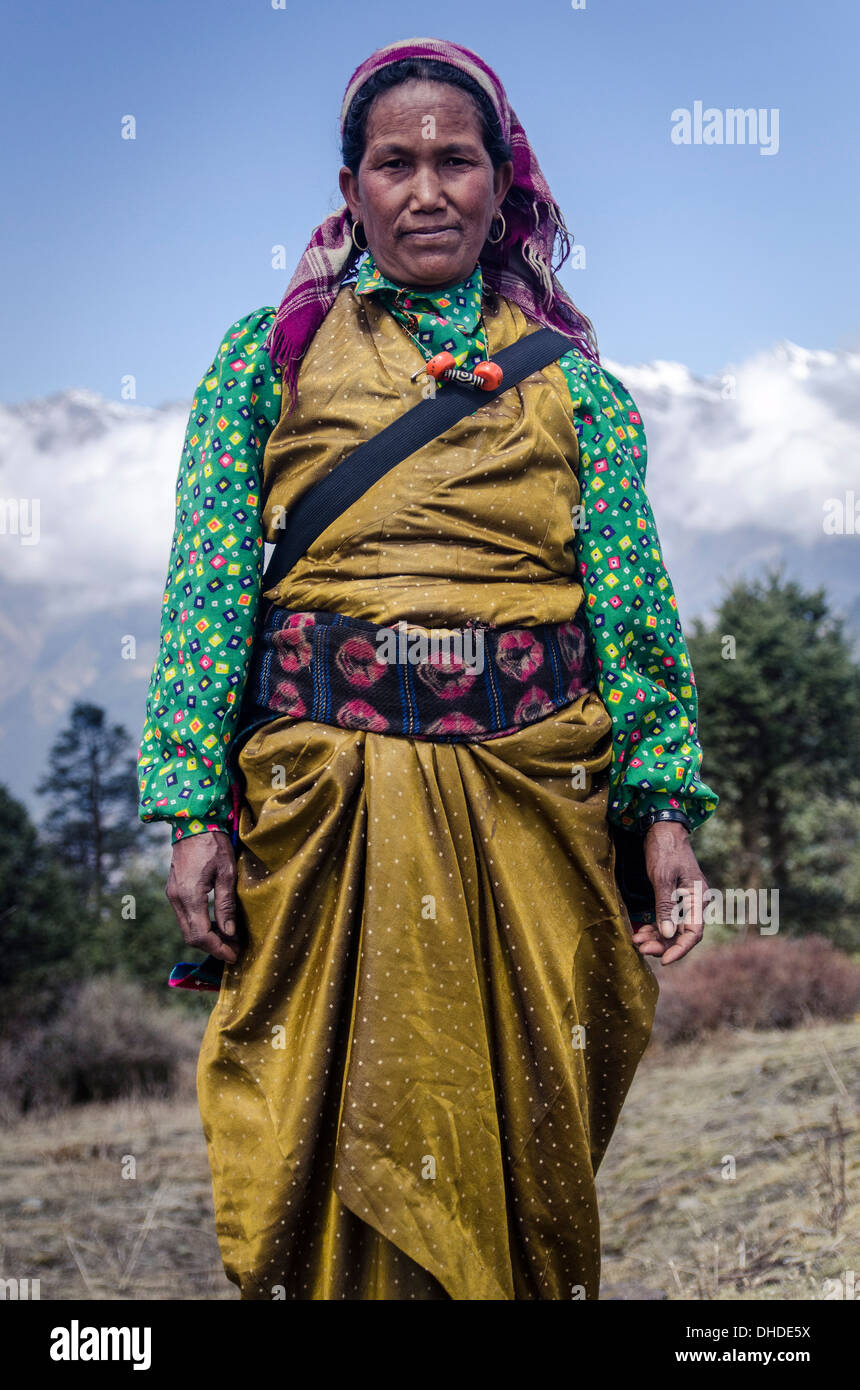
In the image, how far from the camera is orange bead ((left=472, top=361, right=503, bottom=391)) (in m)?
2.29

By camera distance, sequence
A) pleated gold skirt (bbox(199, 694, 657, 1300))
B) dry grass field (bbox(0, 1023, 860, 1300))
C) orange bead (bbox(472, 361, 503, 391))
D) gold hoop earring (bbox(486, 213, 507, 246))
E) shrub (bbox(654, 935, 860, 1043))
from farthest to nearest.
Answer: shrub (bbox(654, 935, 860, 1043))
dry grass field (bbox(0, 1023, 860, 1300))
gold hoop earring (bbox(486, 213, 507, 246))
orange bead (bbox(472, 361, 503, 391))
pleated gold skirt (bbox(199, 694, 657, 1300))

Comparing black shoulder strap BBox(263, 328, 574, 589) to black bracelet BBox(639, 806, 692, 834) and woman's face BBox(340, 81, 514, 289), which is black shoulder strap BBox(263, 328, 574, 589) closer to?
woman's face BBox(340, 81, 514, 289)

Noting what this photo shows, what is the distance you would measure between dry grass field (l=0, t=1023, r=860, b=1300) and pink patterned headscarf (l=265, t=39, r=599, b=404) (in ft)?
8.40

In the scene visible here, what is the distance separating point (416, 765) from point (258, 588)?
1.66 ft

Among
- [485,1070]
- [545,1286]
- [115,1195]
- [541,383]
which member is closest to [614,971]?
[485,1070]

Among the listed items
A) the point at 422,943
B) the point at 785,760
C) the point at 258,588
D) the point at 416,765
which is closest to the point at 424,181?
the point at 258,588

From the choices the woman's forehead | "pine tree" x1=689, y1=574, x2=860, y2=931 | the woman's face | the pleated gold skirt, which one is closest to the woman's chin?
the woman's face

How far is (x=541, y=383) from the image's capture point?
2.39 m

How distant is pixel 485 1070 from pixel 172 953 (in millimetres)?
12030

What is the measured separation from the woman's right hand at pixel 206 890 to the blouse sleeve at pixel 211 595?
3cm

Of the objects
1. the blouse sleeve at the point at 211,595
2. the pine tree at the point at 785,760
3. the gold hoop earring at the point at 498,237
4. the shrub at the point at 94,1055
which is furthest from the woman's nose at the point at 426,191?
the pine tree at the point at 785,760
